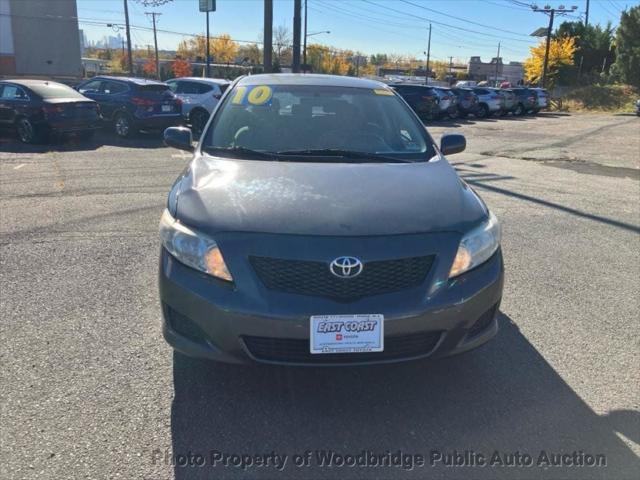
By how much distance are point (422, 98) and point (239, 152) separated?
71.6ft

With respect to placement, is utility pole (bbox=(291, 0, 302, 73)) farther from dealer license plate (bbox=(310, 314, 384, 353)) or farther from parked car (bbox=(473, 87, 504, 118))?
dealer license plate (bbox=(310, 314, 384, 353))

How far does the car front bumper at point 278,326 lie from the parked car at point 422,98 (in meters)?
22.3

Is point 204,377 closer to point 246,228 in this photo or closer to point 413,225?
point 246,228

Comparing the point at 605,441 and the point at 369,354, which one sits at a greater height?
the point at 369,354

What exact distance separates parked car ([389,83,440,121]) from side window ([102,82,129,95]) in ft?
42.8

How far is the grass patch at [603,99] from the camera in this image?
161ft

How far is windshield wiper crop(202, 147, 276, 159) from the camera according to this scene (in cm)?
368

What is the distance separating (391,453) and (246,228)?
1.26 metres

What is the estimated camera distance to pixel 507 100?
33.8 m

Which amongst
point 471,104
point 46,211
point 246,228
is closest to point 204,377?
point 246,228

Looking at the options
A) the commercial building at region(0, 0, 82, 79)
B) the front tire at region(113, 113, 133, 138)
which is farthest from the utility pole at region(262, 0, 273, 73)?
the commercial building at region(0, 0, 82, 79)

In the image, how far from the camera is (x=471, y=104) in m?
29.2

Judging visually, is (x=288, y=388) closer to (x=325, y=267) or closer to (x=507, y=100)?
(x=325, y=267)

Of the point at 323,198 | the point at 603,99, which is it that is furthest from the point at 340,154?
the point at 603,99
